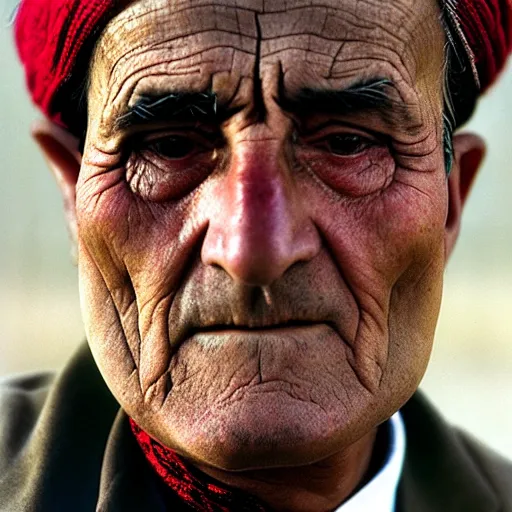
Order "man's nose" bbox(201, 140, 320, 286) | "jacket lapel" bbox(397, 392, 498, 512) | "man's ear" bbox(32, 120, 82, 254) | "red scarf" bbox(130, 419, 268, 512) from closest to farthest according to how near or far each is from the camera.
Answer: "man's nose" bbox(201, 140, 320, 286)
"red scarf" bbox(130, 419, 268, 512)
"man's ear" bbox(32, 120, 82, 254)
"jacket lapel" bbox(397, 392, 498, 512)

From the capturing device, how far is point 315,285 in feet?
6.49

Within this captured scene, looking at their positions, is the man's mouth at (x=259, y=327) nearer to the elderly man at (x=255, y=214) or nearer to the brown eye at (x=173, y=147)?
the elderly man at (x=255, y=214)

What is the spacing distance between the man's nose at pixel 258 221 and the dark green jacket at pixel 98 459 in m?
0.74

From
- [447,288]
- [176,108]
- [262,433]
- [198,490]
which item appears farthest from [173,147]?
[447,288]

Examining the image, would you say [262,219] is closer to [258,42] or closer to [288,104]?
[288,104]

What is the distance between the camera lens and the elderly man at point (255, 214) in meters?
1.96

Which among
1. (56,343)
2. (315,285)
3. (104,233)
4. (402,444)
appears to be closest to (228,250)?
(315,285)

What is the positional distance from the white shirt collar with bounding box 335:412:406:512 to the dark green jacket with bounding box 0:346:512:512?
12 centimetres

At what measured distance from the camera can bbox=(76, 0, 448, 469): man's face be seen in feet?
6.41

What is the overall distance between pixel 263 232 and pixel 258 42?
1.40 feet

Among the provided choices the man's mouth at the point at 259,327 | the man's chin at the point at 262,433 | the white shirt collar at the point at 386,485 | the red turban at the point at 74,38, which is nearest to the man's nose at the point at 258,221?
the man's mouth at the point at 259,327

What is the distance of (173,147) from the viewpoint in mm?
2131

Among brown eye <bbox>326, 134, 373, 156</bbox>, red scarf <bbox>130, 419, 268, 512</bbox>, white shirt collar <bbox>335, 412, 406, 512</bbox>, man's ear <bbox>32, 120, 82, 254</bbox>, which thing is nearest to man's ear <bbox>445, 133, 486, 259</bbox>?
brown eye <bbox>326, 134, 373, 156</bbox>

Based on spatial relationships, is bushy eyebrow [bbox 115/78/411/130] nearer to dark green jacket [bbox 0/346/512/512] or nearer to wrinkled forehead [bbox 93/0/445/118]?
wrinkled forehead [bbox 93/0/445/118]
